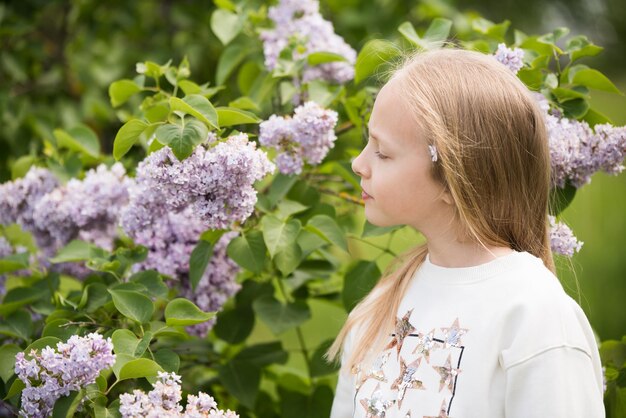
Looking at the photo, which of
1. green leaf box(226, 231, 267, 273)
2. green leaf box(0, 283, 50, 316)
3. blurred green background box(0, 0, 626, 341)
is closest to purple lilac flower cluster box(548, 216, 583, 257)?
green leaf box(226, 231, 267, 273)

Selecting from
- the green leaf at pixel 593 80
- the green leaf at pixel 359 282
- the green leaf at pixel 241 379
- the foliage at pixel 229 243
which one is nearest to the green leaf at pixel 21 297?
the foliage at pixel 229 243

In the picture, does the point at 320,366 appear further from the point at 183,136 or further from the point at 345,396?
the point at 183,136

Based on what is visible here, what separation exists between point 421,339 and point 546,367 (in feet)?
0.76

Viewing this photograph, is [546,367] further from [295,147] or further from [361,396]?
[295,147]

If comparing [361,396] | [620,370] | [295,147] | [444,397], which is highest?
[295,147]

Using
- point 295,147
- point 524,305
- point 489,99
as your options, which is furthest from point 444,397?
point 295,147

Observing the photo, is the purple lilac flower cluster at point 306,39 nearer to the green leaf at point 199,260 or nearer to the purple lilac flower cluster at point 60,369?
the green leaf at point 199,260

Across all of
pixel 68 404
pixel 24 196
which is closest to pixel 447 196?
pixel 68 404

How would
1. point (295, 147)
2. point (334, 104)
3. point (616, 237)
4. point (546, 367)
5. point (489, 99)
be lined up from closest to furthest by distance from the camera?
point (546, 367)
point (489, 99)
point (295, 147)
point (334, 104)
point (616, 237)

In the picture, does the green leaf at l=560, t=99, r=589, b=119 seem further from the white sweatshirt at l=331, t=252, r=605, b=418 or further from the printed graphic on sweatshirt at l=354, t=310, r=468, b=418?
the printed graphic on sweatshirt at l=354, t=310, r=468, b=418

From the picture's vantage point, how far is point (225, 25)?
219cm

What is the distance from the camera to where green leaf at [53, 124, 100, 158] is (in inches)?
82.4

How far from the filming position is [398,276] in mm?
1527

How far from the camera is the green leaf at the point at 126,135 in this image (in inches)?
60.6
